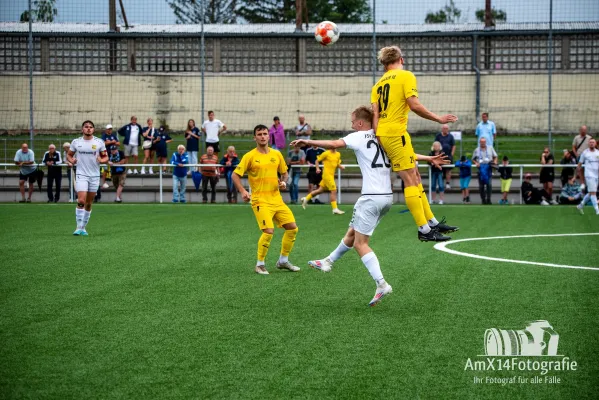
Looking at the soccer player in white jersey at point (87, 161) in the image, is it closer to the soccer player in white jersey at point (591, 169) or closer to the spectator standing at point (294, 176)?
the spectator standing at point (294, 176)

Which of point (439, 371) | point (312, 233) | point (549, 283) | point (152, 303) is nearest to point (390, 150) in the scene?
point (549, 283)

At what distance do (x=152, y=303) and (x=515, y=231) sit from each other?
927cm

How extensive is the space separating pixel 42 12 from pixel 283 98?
10.5m

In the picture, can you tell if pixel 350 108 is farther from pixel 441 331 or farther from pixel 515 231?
pixel 441 331

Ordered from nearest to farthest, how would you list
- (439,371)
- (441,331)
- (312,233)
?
(439,371) < (441,331) < (312,233)

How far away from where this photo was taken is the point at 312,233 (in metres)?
15.0

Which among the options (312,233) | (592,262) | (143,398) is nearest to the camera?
(143,398)

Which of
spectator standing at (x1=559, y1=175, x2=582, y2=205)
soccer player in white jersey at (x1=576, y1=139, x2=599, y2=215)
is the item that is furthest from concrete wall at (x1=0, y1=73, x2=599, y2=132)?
soccer player in white jersey at (x1=576, y1=139, x2=599, y2=215)

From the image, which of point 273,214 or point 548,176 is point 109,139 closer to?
point 548,176

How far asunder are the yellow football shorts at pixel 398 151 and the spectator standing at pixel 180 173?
17.8 metres

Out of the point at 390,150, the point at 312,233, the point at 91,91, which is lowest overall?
the point at 312,233

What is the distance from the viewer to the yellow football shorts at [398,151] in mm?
8094

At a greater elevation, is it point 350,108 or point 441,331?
point 350,108

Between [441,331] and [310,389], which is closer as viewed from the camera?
[310,389]
